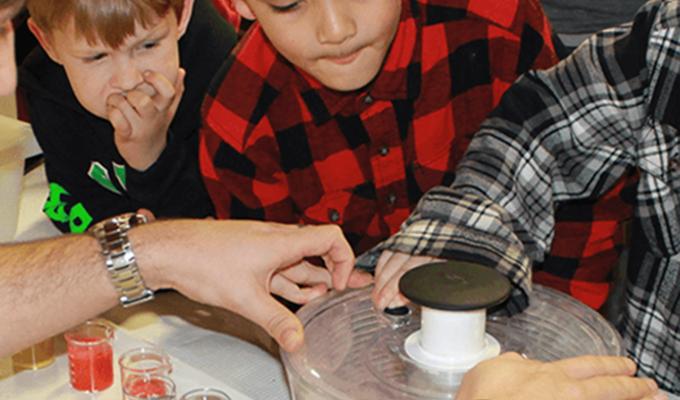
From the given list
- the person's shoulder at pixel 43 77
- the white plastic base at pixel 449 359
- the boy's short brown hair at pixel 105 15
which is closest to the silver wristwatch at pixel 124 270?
the white plastic base at pixel 449 359

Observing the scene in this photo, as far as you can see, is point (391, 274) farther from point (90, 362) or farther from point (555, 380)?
point (90, 362)

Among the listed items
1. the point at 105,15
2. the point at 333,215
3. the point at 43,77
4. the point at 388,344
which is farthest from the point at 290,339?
the point at 43,77

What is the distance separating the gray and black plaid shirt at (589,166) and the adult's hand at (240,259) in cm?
6

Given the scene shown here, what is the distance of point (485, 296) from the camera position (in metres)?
0.88

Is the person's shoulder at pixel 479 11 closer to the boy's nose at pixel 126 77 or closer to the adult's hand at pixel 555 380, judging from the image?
the boy's nose at pixel 126 77

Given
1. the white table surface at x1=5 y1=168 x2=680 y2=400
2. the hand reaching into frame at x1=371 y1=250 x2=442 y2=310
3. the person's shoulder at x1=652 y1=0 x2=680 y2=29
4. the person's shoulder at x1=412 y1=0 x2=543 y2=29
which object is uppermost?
the person's shoulder at x1=652 y1=0 x2=680 y2=29

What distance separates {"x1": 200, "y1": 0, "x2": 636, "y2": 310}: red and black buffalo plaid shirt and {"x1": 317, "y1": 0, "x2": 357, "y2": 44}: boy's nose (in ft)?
0.57

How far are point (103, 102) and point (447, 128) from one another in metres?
0.61

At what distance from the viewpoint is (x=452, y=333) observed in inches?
35.0

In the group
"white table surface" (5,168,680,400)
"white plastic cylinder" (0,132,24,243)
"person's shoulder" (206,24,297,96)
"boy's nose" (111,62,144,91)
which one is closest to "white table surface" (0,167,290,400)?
"white table surface" (5,168,680,400)

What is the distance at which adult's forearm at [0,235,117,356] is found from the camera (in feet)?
3.69

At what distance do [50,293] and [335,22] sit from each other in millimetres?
487

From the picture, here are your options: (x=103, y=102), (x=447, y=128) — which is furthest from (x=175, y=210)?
(x=447, y=128)

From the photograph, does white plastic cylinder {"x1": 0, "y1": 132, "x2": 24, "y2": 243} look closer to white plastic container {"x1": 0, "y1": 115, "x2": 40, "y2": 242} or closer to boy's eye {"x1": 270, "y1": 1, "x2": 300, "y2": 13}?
white plastic container {"x1": 0, "y1": 115, "x2": 40, "y2": 242}
